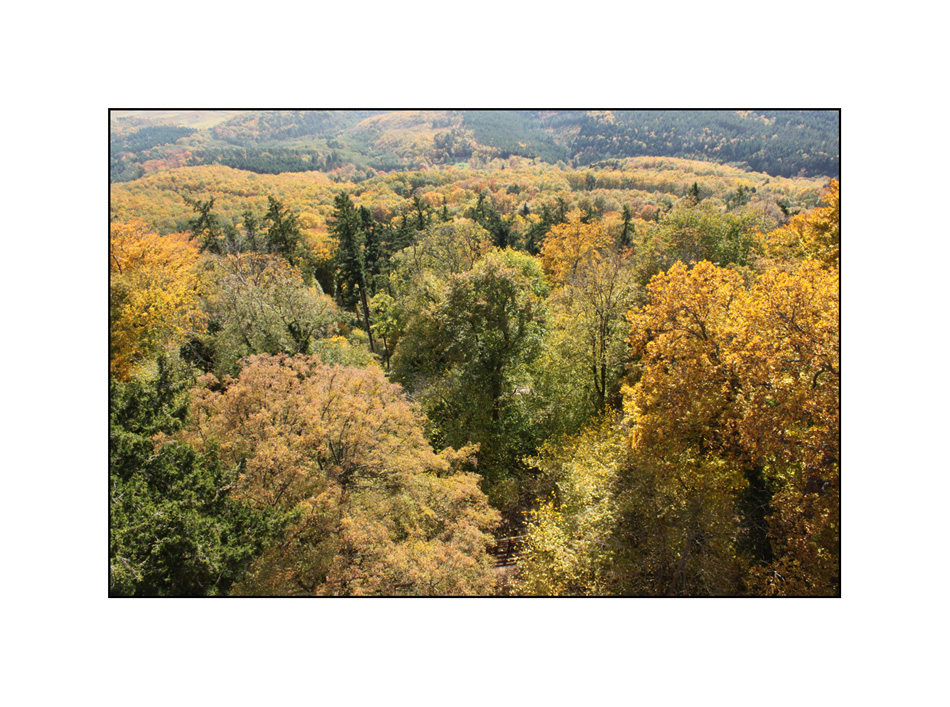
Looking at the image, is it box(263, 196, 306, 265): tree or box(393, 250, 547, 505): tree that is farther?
box(263, 196, 306, 265): tree

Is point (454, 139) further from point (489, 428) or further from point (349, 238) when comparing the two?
point (489, 428)

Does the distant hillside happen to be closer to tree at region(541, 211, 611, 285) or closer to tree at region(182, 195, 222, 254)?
tree at region(182, 195, 222, 254)

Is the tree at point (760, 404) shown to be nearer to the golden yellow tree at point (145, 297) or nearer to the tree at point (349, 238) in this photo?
the golden yellow tree at point (145, 297)

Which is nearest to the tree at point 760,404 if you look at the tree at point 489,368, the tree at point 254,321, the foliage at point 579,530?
the foliage at point 579,530

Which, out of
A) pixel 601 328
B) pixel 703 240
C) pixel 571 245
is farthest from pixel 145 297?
pixel 703 240

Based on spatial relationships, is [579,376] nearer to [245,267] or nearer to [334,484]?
[334,484]

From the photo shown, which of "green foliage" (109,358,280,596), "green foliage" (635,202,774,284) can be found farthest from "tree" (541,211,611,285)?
"green foliage" (109,358,280,596)

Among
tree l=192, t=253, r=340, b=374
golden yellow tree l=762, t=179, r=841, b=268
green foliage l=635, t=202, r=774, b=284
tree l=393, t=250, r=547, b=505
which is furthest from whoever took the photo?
green foliage l=635, t=202, r=774, b=284
